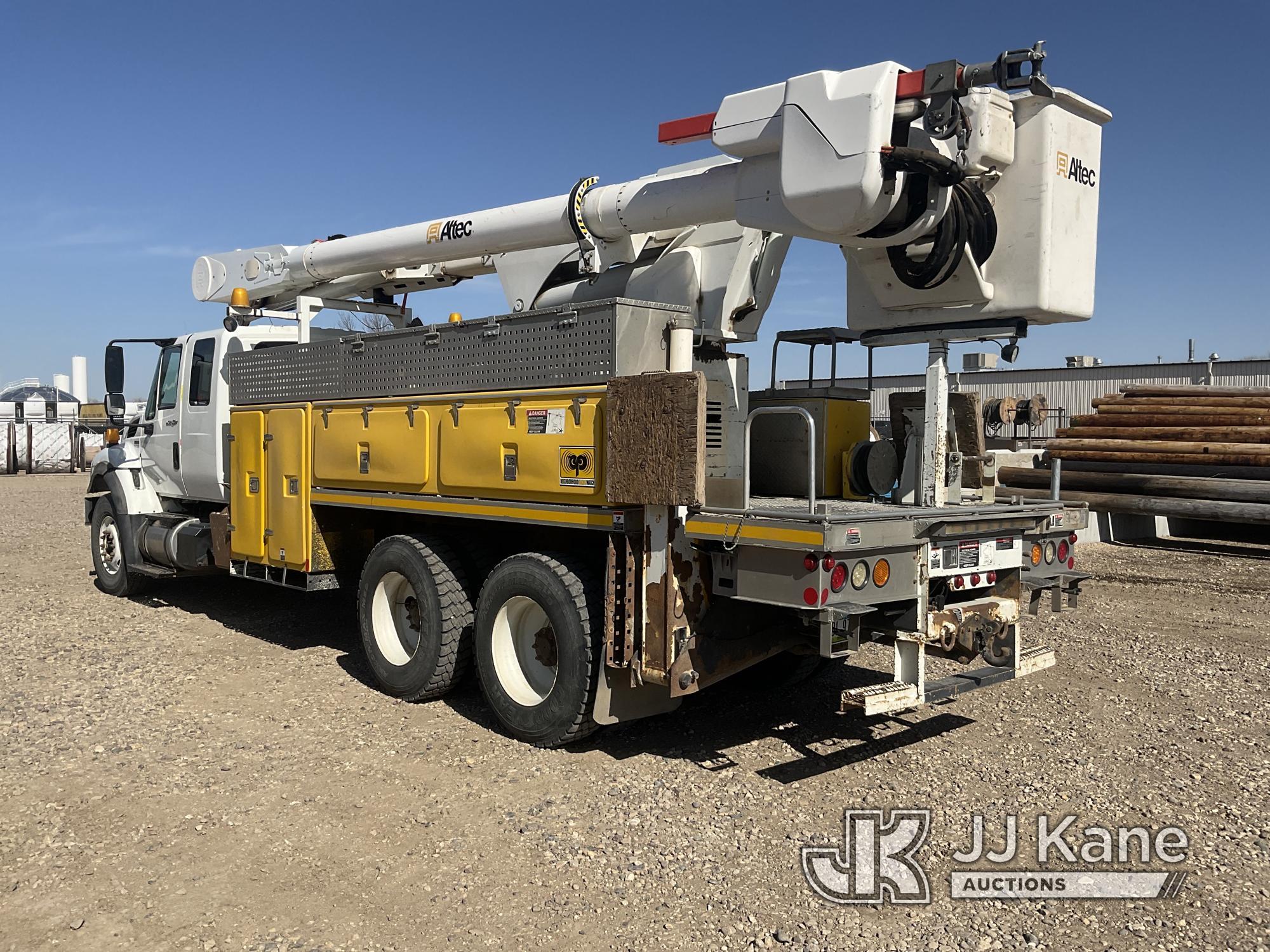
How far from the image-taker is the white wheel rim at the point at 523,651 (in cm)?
586

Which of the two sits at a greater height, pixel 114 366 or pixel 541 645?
pixel 114 366

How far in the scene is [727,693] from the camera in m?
6.90

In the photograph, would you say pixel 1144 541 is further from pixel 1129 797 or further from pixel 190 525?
pixel 190 525

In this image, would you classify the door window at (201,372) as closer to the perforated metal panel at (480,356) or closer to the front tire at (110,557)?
the perforated metal panel at (480,356)

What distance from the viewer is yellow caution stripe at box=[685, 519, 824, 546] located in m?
4.46

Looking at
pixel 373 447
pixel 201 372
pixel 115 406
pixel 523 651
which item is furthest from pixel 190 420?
pixel 523 651

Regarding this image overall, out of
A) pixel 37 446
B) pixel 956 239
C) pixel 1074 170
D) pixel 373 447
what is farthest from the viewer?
pixel 37 446

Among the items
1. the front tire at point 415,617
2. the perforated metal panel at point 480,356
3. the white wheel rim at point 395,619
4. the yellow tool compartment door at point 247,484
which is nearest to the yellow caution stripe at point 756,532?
the perforated metal panel at point 480,356

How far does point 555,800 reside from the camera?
4.98 metres

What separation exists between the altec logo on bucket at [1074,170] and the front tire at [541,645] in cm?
330

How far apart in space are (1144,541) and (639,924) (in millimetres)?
14446

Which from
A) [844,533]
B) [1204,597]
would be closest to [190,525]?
[844,533]

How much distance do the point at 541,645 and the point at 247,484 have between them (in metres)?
3.67

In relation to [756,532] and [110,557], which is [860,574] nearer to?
[756,532]
